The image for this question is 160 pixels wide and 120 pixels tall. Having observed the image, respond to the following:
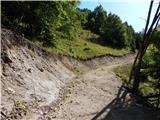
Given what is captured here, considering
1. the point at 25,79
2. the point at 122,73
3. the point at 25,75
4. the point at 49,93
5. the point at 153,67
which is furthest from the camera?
the point at 122,73

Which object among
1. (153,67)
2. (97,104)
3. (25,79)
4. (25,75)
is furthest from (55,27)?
(25,79)

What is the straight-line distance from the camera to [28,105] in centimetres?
1510

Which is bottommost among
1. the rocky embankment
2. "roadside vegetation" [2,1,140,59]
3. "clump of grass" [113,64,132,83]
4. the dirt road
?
"clump of grass" [113,64,132,83]

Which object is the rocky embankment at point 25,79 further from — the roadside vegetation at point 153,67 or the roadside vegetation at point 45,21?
the roadside vegetation at point 153,67

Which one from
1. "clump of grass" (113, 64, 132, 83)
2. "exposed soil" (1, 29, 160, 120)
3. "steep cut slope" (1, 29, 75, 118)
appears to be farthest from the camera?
"clump of grass" (113, 64, 132, 83)

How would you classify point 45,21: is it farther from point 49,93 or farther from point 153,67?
point 49,93

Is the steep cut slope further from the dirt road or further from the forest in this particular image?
the forest

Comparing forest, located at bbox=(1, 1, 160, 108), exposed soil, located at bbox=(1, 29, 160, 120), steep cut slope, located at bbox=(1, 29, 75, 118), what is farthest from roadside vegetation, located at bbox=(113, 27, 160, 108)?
steep cut slope, located at bbox=(1, 29, 75, 118)

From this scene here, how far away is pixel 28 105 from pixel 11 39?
4.91 metres

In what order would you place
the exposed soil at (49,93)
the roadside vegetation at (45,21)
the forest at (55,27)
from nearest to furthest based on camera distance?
the exposed soil at (49,93)
the roadside vegetation at (45,21)
the forest at (55,27)

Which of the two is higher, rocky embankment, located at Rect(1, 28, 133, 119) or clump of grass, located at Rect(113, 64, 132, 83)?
rocky embankment, located at Rect(1, 28, 133, 119)

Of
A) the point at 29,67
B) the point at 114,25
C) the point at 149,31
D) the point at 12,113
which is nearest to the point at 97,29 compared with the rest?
the point at 114,25

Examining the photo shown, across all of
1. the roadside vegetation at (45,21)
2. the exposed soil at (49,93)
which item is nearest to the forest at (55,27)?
the roadside vegetation at (45,21)

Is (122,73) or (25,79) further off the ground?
(25,79)
